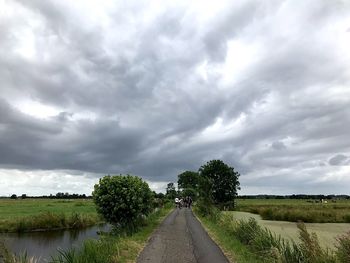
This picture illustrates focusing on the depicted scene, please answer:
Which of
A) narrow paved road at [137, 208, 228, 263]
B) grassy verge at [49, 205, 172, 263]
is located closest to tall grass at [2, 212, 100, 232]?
narrow paved road at [137, 208, 228, 263]

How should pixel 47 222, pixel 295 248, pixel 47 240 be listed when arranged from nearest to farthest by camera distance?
1. pixel 295 248
2. pixel 47 240
3. pixel 47 222

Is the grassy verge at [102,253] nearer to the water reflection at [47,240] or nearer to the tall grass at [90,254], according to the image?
the tall grass at [90,254]

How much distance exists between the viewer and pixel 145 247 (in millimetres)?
19188

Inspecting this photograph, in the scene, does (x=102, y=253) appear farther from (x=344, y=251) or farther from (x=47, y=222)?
(x=47, y=222)

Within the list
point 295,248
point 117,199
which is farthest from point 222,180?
point 295,248

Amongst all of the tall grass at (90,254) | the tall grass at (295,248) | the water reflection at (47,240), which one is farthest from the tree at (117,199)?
the tall grass at (90,254)

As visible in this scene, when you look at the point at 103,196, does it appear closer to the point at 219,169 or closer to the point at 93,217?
the point at 93,217

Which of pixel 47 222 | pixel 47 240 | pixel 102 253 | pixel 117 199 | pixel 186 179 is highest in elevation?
pixel 186 179

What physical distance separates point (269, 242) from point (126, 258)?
5764 mm

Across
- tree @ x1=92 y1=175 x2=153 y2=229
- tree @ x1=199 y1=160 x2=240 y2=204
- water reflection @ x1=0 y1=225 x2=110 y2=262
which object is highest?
tree @ x1=199 y1=160 x2=240 y2=204

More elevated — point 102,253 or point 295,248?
point 295,248

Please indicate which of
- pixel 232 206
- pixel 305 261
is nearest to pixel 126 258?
pixel 305 261

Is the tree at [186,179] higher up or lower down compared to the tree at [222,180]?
higher up

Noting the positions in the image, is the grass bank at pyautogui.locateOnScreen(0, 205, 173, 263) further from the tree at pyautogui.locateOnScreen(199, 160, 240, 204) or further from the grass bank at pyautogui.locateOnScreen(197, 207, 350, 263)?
the tree at pyautogui.locateOnScreen(199, 160, 240, 204)
